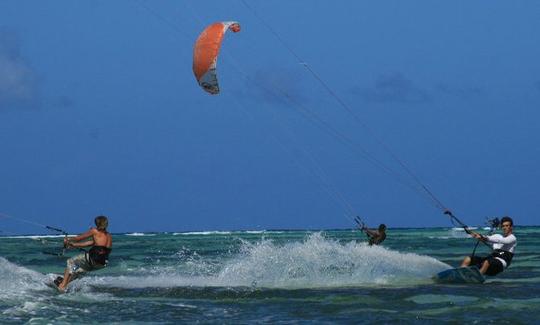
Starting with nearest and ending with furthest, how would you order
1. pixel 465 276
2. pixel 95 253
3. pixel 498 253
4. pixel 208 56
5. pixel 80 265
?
pixel 95 253 → pixel 80 265 → pixel 498 253 → pixel 465 276 → pixel 208 56

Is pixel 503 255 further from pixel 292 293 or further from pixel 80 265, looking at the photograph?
pixel 80 265

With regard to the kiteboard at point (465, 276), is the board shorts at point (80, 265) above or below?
above

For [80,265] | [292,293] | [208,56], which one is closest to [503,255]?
[292,293]

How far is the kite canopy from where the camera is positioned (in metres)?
21.3

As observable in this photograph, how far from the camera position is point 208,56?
69.7 feet

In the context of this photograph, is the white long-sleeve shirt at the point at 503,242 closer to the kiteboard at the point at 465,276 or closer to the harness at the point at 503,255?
the harness at the point at 503,255

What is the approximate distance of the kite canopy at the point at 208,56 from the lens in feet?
69.8

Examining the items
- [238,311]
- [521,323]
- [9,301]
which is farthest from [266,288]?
[521,323]

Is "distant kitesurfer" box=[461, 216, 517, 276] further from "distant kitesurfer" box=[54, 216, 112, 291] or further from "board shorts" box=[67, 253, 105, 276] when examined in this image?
"board shorts" box=[67, 253, 105, 276]

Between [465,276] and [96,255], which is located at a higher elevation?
[96,255]

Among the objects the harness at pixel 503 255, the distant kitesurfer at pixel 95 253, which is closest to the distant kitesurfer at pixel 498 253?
the harness at pixel 503 255

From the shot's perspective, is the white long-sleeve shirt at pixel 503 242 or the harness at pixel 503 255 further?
the harness at pixel 503 255

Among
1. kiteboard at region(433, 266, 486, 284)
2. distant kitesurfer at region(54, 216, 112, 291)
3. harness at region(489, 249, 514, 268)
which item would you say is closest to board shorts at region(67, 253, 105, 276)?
distant kitesurfer at region(54, 216, 112, 291)

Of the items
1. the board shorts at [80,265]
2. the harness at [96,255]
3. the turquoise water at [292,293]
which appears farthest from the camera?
the board shorts at [80,265]
